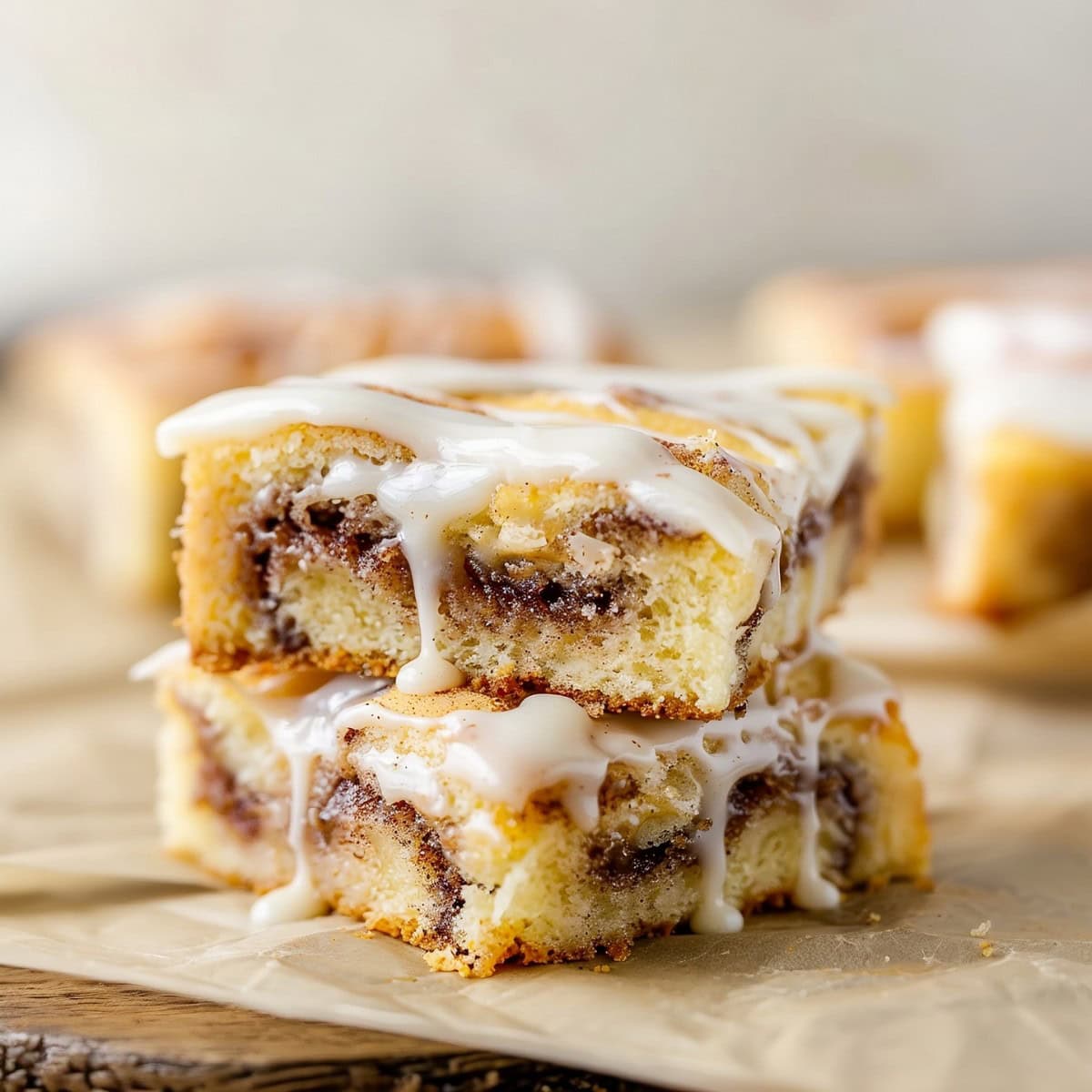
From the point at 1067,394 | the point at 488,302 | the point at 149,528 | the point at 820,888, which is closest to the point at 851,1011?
the point at 820,888

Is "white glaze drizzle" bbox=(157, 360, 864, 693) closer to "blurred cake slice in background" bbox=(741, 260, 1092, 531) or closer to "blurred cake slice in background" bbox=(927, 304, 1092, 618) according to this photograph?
"blurred cake slice in background" bbox=(927, 304, 1092, 618)

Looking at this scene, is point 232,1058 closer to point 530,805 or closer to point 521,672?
point 530,805

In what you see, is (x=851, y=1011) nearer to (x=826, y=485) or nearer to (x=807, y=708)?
(x=807, y=708)

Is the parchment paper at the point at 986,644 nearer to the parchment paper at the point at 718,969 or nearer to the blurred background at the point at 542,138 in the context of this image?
the parchment paper at the point at 718,969

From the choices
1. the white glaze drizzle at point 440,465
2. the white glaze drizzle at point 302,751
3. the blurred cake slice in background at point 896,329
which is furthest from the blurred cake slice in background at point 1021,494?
the white glaze drizzle at point 302,751

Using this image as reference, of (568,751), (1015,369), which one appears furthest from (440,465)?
(1015,369)

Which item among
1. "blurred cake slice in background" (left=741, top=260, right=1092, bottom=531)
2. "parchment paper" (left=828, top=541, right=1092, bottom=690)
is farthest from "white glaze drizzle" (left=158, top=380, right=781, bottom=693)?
"blurred cake slice in background" (left=741, top=260, right=1092, bottom=531)
